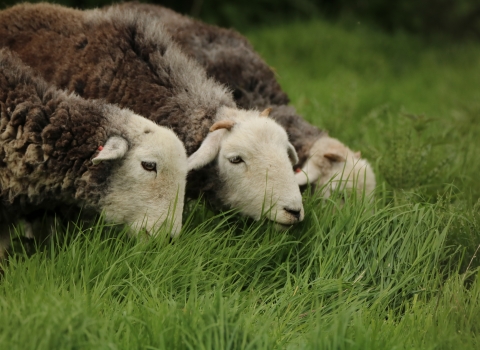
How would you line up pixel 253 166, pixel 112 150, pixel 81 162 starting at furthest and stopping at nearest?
pixel 253 166
pixel 81 162
pixel 112 150

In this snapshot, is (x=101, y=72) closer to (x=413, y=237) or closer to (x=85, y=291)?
(x=85, y=291)

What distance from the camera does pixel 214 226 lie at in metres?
4.84

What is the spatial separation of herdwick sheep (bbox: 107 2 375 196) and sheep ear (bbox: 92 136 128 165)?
5.52 ft

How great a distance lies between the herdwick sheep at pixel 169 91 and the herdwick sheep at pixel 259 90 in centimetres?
41

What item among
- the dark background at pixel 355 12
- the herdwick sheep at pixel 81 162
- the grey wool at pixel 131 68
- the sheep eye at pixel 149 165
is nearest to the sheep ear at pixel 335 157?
the grey wool at pixel 131 68

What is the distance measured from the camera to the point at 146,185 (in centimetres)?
450

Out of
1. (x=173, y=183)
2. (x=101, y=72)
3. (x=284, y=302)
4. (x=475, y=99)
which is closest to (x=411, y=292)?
(x=284, y=302)

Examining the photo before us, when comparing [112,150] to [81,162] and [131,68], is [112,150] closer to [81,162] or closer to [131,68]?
[81,162]

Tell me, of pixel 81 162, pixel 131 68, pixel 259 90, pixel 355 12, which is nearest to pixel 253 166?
pixel 81 162

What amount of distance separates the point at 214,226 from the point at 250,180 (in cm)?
43

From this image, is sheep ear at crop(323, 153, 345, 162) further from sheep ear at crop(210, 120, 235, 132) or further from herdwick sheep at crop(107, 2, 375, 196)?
sheep ear at crop(210, 120, 235, 132)

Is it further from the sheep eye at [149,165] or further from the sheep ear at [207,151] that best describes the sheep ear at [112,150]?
the sheep ear at [207,151]

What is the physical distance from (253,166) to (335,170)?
1004 mm

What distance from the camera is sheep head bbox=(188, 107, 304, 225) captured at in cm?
474
